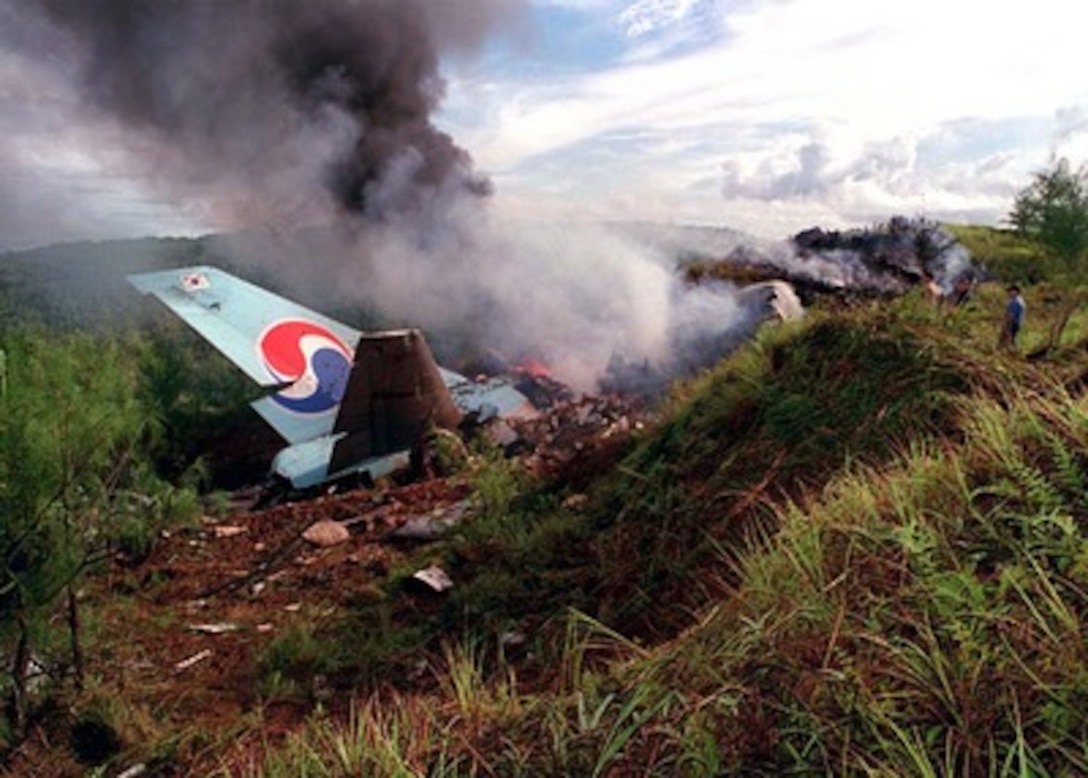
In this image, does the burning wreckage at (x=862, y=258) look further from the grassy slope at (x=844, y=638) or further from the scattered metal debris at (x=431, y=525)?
the grassy slope at (x=844, y=638)

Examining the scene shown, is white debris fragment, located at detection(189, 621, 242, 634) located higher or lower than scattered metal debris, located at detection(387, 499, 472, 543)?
higher

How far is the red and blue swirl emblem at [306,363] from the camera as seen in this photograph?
620 inches

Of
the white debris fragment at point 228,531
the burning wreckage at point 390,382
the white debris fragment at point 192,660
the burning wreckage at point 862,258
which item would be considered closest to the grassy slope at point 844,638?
the white debris fragment at point 192,660

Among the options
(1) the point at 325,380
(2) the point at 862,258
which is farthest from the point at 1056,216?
(1) the point at 325,380

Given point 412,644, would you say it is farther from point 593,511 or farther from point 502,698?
point 502,698

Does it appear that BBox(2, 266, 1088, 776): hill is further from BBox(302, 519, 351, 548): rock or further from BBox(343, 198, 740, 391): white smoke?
BBox(343, 198, 740, 391): white smoke

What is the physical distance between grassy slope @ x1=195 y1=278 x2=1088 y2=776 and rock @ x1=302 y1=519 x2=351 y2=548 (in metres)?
3.47

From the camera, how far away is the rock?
326 inches

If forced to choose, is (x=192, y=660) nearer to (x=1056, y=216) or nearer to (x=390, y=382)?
(x=390, y=382)

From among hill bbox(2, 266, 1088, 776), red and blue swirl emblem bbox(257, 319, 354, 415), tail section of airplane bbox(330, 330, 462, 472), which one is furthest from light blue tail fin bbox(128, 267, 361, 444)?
hill bbox(2, 266, 1088, 776)

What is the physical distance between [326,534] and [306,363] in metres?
9.14

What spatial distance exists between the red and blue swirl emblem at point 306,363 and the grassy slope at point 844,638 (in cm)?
1139

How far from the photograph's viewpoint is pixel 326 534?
840 cm

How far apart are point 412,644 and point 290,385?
38.6 feet
